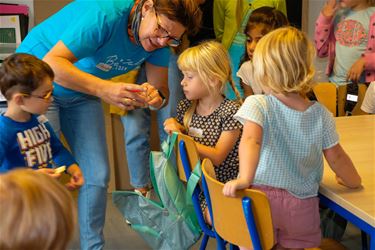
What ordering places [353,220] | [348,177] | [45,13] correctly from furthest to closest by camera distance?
1. [45,13]
2. [348,177]
3. [353,220]

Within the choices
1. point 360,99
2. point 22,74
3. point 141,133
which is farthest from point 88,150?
point 360,99

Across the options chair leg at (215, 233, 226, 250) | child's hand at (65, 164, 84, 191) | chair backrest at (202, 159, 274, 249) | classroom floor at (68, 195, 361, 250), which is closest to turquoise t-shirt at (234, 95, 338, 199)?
chair backrest at (202, 159, 274, 249)

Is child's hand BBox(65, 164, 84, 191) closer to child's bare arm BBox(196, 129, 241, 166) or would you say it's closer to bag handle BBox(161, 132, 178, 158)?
bag handle BBox(161, 132, 178, 158)

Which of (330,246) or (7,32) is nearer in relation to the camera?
(330,246)

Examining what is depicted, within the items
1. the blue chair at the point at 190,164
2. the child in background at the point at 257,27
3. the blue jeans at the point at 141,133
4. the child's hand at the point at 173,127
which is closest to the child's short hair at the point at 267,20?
the child in background at the point at 257,27

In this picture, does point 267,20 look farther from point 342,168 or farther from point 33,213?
point 33,213

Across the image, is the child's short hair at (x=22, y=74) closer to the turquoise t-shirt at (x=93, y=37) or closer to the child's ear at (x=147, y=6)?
the turquoise t-shirt at (x=93, y=37)

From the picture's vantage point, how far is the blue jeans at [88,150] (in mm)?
A: 1960

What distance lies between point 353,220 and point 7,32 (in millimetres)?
2215

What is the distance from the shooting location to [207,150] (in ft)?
6.14

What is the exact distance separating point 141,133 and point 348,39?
58.9 inches

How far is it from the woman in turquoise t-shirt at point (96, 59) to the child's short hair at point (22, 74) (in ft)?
0.22

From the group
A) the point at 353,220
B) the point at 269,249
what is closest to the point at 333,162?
the point at 353,220

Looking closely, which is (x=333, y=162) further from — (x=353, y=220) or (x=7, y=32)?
(x=7, y=32)
